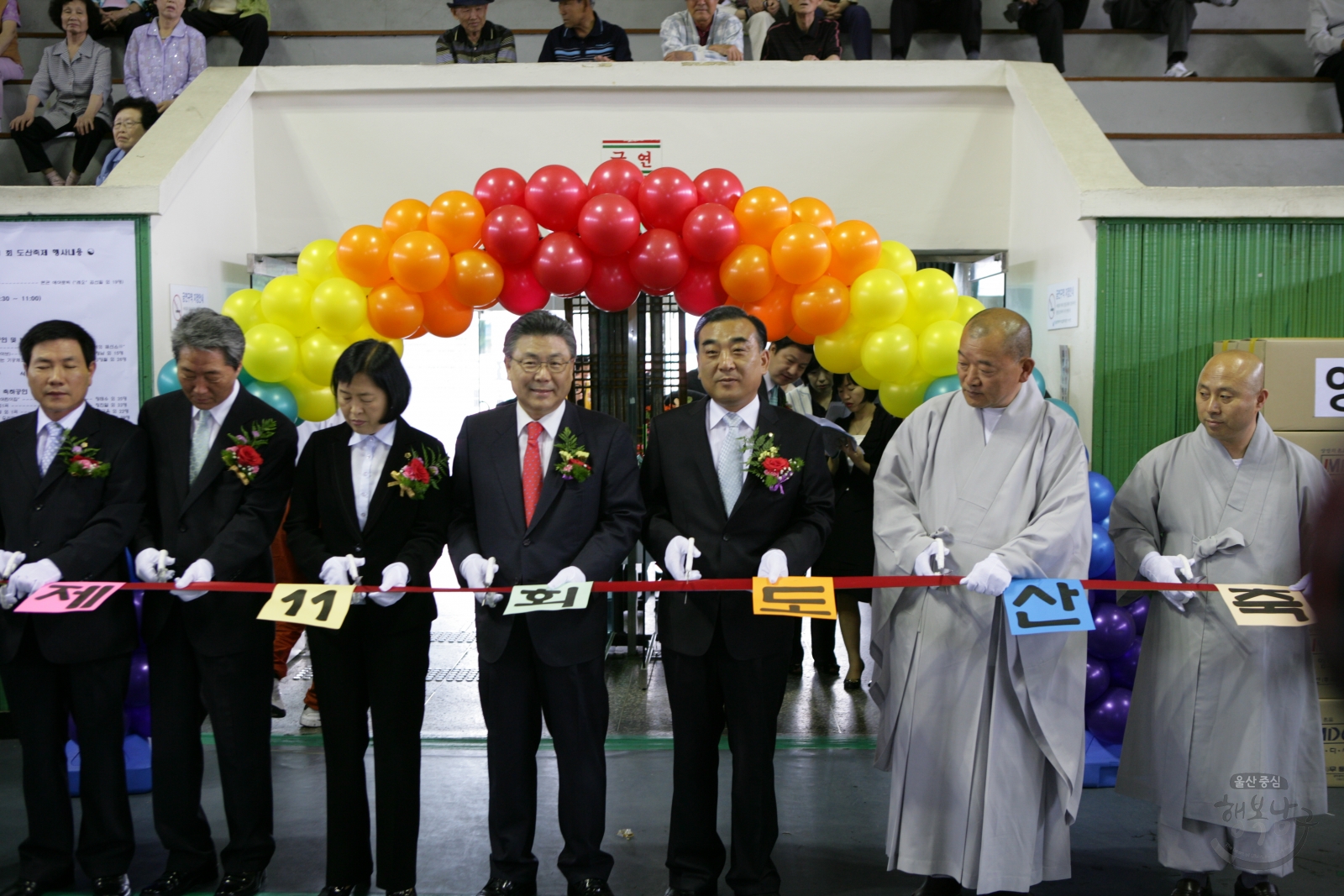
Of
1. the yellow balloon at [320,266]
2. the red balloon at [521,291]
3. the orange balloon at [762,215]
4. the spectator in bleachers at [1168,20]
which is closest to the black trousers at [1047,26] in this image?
the spectator in bleachers at [1168,20]

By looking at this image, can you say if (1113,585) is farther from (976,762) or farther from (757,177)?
(757,177)

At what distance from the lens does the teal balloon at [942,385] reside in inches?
162

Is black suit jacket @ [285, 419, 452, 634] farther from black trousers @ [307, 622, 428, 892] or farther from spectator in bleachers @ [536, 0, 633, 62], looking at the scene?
spectator in bleachers @ [536, 0, 633, 62]

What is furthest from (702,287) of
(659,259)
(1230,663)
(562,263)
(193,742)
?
(193,742)

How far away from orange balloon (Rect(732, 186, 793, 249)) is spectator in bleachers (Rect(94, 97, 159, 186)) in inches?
140

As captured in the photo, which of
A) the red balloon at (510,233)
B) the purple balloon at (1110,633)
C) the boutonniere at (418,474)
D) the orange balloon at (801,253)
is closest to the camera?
the boutonniere at (418,474)

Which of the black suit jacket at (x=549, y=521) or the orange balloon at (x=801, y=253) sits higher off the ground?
the orange balloon at (x=801, y=253)

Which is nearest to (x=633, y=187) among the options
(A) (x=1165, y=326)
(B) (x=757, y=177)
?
(B) (x=757, y=177)

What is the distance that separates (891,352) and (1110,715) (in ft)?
5.54

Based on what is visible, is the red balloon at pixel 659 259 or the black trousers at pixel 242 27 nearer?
the red balloon at pixel 659 259

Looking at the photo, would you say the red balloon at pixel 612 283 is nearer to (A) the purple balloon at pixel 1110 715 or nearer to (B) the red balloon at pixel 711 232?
(B) the red balloon at pixel 711 232

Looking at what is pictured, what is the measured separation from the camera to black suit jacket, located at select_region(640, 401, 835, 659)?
9.70ft

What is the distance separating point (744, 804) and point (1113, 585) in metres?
1.27

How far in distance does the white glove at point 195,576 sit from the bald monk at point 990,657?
1970 mm
